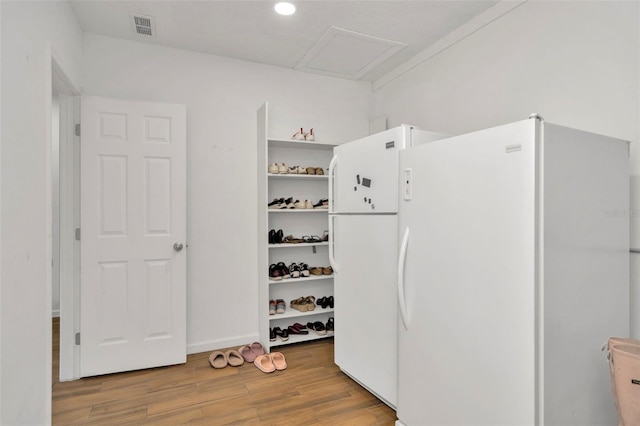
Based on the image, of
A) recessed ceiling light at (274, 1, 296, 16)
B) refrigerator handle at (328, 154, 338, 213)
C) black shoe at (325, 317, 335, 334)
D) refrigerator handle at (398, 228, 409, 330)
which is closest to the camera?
refrigerator handle at (398, 228, 409, 330)

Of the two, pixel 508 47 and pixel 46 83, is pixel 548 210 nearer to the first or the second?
pixel 508 47

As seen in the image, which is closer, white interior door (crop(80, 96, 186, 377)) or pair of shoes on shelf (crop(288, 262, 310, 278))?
white interior door (crop(80, 96, 186, 377))

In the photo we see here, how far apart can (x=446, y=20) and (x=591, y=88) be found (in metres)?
1.13

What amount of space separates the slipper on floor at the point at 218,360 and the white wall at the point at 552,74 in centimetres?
261

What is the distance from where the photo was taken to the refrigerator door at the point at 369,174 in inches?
82.8

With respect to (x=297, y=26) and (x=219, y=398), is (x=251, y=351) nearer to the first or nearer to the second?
(x=219, y=398)

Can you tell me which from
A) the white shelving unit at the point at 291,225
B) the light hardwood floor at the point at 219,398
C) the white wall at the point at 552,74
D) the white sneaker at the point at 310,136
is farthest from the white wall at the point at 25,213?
the white wall at the point at 552,74

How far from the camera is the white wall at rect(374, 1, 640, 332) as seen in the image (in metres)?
1.74

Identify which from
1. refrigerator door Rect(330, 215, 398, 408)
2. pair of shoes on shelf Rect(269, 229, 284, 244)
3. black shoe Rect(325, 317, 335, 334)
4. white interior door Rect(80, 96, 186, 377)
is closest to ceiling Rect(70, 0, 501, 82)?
white interior door Rect(80, 96, 186, 377)

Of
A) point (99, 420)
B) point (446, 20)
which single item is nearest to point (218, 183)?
point (99, 420)

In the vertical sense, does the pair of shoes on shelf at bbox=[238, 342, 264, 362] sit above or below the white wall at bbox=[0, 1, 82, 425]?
below

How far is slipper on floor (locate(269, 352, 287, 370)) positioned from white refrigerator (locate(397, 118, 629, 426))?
1.25 meters

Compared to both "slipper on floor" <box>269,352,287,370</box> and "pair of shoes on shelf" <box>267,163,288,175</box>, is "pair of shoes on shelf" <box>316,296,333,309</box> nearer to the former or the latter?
"slipper on floor" <box>269,352,287,370</box>

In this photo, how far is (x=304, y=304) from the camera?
131 inches
